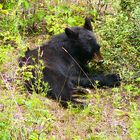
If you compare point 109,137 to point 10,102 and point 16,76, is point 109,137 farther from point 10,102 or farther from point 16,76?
point 16,76

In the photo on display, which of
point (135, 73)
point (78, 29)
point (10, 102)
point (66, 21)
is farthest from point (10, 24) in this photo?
point (10, 102)

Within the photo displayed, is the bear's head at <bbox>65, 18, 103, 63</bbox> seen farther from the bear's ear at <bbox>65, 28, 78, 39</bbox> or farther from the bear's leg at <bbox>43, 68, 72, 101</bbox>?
the bear's leg at <bbox>43, 68, 72, 101</bbox>

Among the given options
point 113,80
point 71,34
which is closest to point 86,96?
point 113,80

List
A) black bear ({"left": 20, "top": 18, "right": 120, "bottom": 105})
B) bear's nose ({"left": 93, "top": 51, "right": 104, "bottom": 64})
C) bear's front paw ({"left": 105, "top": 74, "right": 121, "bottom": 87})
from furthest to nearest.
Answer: bear's nose ({"left": 93, "top": 51, "right": 104, "bottom": 64}), bear's front paw ({"left": 105, "top": 74, "right": 121, "bottom": 87}), black bear ({"left": 20, "top": 18, "right": 120, "bottom": 105})

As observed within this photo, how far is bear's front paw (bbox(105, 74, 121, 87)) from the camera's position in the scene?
719 centimetres

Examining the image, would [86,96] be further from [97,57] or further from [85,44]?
[85,44]

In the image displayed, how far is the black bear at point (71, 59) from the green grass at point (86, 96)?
0.67 ft

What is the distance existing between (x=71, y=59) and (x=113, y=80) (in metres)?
0.79

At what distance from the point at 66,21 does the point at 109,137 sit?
413 centimetres

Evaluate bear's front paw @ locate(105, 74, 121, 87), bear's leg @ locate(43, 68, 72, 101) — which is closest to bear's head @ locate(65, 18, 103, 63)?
bear's front paw @ locate(105, 74, 121, 87)

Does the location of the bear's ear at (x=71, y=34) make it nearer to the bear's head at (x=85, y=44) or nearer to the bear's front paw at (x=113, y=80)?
the bear's head at (x=85, y=44)

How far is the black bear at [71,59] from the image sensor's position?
6777mm

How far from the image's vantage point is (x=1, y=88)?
6586 millimetres

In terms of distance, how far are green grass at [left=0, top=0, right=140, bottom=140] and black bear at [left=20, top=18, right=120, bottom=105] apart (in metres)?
0.20
